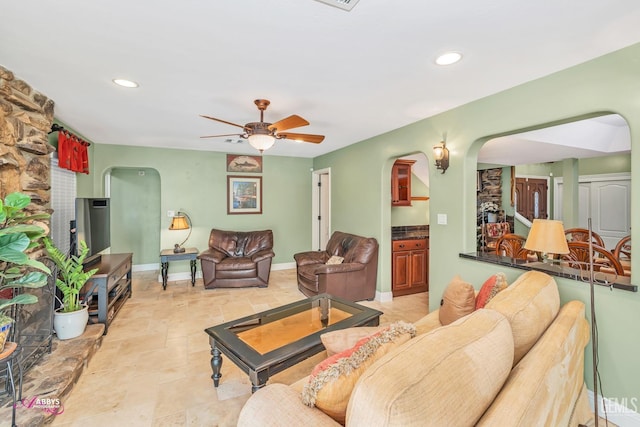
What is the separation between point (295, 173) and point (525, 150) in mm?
4178

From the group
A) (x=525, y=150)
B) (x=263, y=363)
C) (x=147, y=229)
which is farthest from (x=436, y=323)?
(x=147, y=229)

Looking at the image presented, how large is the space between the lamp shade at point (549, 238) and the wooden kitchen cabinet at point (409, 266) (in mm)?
2439

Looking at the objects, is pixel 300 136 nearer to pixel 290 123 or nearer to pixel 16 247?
pixel 290 123

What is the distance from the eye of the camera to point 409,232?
5012 mm

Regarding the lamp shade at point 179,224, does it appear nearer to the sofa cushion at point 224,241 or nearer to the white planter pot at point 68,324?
the sofa cushion at point 224,241

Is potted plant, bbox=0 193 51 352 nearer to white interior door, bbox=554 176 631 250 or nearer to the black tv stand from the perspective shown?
the black tv stand

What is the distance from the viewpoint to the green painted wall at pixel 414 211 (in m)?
5.26

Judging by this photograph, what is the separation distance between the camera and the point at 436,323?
2189 millimetres

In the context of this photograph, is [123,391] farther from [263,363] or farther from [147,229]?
[147,229]

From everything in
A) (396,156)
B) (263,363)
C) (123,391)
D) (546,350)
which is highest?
(396,156)

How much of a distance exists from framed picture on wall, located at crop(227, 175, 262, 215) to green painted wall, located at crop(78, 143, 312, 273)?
98 millimetres

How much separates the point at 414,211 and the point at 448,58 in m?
3.55

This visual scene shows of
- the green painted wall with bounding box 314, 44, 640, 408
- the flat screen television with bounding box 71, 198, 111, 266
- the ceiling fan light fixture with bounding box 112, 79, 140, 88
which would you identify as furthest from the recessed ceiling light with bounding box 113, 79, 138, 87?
the green painted wall with bounding box 314, 44, 640, 408

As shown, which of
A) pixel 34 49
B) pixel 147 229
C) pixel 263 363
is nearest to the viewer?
pixel 263 363
